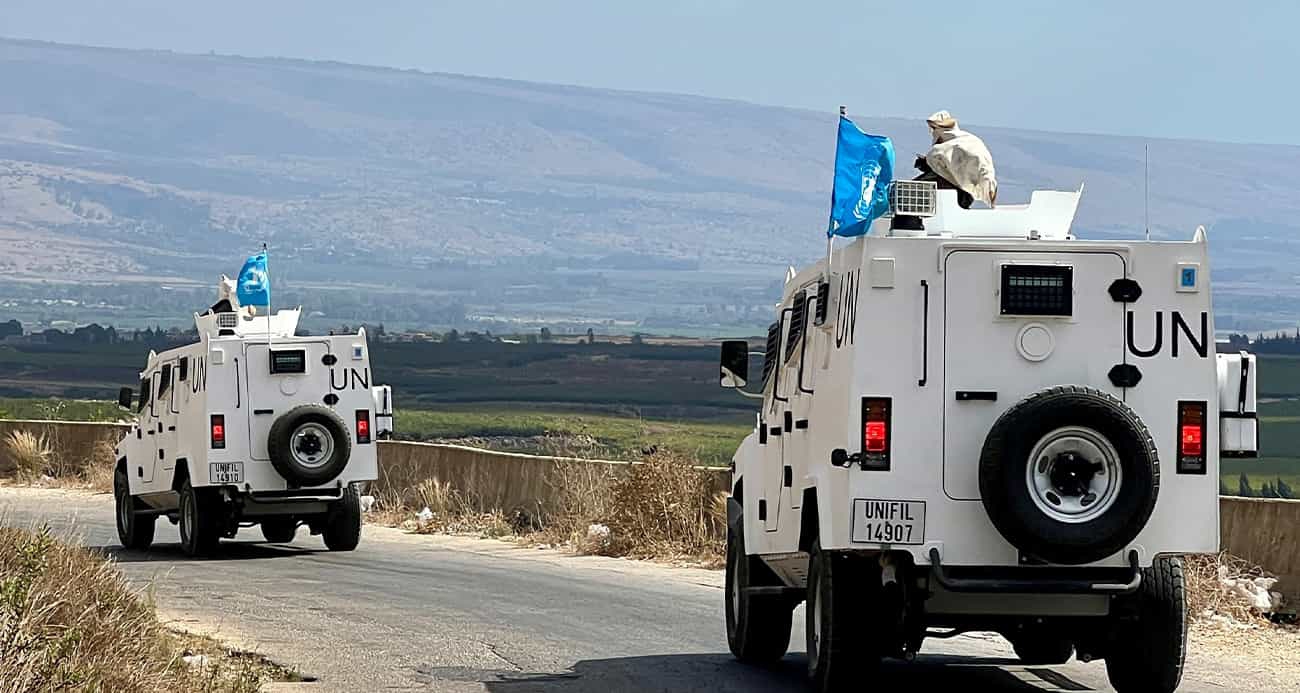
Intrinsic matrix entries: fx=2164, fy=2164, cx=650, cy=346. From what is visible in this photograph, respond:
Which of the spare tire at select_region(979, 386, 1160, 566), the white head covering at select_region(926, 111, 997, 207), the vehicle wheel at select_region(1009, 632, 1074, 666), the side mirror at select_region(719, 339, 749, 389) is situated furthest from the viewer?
the side mirror at select_region(719, 339, 749, 389)

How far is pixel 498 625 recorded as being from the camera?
53.0 ft

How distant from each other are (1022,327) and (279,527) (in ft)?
45.4

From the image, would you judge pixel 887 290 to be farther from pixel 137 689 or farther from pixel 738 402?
pixel 738 402

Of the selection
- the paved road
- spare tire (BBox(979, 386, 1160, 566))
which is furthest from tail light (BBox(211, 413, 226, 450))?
spare tire (BBox(979, 386, 1160, 566))

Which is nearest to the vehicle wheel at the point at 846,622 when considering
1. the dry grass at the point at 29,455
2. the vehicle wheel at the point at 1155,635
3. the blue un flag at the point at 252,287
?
the vehicle wheel at the point at 1155,635

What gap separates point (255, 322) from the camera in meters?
23.9

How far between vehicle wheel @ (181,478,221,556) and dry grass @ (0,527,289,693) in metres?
8.19

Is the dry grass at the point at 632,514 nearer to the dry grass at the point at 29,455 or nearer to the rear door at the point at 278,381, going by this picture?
the rear door at the point at 278,381

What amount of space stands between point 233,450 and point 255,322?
2.04 m

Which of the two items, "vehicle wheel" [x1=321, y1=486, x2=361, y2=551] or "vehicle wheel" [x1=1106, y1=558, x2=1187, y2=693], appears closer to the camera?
"vehicle wheel" [x1=1106, y1=558, x2=1187, y2=693]

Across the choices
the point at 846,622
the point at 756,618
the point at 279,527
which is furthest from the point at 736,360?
the point at 279,527

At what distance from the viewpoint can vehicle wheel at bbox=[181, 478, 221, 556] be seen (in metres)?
22.6

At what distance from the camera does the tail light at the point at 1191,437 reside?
11.2m

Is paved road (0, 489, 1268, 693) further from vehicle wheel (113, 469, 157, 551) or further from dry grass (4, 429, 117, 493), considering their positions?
dry grass (4, 429, 117, 493)
